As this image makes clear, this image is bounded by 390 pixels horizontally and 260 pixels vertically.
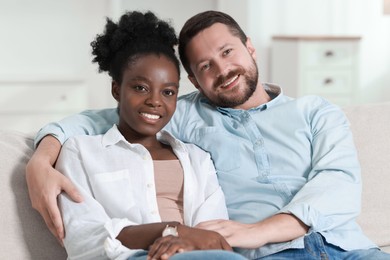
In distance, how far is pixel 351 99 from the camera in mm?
5117

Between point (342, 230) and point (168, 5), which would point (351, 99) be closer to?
point (168, 5)

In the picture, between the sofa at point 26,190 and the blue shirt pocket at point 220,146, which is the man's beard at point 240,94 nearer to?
the blue shirt pocket at point 220,146

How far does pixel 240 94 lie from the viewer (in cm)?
203

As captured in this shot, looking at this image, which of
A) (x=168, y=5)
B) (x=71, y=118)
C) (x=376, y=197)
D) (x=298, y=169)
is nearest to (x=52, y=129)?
(x=71, y=118)

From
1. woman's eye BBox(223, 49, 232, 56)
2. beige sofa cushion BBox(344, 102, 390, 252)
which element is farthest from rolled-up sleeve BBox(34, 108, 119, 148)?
beige sofa cushion BBox(344, 102, 390, 252)

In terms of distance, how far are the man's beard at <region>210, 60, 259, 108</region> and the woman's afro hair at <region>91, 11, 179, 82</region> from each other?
0.59 feet

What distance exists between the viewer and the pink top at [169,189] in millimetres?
1799

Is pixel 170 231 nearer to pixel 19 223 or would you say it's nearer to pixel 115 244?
pixel 115 244

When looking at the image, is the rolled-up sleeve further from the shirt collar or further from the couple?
the shirt collar

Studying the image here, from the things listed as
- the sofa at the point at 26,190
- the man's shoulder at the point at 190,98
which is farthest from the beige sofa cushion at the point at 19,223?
the man's shoulder at the point at 190,98

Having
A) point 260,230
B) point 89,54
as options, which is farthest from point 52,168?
point 89,54

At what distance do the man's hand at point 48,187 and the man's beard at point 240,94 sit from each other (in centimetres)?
46

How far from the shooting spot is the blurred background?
4.86 meters

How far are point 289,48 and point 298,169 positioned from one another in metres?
3.21
